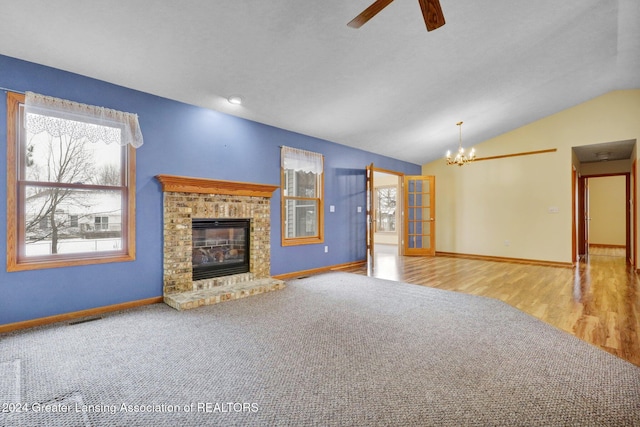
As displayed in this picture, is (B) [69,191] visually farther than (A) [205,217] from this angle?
No

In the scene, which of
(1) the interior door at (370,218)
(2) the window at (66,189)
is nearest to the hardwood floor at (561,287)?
(1) the interior door at (370,218)

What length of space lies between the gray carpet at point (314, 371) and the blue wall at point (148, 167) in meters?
0.33

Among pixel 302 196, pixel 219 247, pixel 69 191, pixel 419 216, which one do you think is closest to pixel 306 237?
pixel 302 196

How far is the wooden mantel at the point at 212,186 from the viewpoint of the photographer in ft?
12.0

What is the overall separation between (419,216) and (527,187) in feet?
8.05

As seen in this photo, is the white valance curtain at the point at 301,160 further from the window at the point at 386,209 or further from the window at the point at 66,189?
the window at the point at 386,209

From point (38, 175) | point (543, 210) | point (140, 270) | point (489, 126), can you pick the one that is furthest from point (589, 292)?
point (38, 175)

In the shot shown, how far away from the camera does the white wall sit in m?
5.78

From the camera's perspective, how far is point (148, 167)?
11.8 ft

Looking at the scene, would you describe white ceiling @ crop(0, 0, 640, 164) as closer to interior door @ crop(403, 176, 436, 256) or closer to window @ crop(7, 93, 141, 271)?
window @ crop(7, 93, 141, 271)

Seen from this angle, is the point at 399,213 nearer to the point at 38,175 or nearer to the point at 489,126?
the point at 489,126

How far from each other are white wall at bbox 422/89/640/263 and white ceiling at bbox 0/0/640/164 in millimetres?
652

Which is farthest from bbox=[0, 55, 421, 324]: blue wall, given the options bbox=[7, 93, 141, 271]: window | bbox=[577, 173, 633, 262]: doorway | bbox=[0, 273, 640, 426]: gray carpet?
bbox=[577, 173, 633, 262]: doorway

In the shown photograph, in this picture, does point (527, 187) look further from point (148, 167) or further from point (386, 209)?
point (148, 167)
